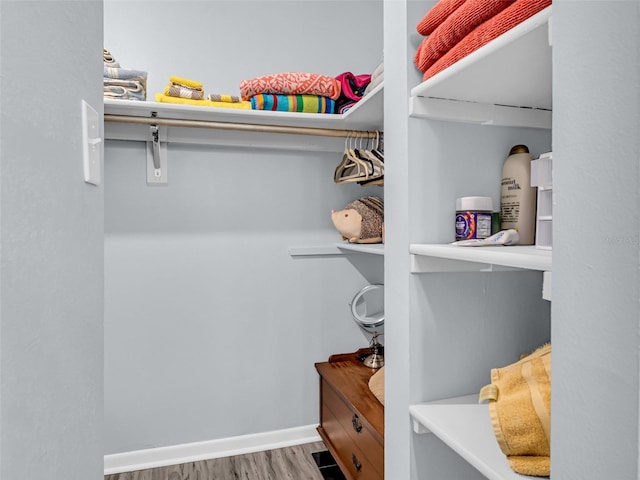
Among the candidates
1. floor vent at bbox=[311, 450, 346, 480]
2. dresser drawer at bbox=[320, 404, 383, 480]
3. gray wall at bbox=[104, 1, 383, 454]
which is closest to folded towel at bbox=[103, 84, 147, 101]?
gray wall at bbox=[104, 1, 383, 454]

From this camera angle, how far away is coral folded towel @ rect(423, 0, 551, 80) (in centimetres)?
68

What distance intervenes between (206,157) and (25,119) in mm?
1513

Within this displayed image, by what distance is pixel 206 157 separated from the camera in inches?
74.3

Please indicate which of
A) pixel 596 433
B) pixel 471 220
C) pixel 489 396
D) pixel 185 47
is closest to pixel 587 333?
pixel 596 433

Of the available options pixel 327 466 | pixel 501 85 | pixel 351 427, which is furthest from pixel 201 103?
pixel 327 466

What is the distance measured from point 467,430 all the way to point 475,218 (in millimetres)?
471

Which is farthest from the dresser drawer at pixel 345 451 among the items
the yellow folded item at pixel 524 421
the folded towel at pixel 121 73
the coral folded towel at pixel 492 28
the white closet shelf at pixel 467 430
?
the folded towel at pixel 121 73

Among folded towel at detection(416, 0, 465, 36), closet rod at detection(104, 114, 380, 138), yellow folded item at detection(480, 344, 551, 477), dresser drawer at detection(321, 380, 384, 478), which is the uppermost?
folded towel at detection(416, 0, 465, 36)

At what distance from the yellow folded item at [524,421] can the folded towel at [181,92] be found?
1.50 metres

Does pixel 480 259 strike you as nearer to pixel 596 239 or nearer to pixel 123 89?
pixel 596 239

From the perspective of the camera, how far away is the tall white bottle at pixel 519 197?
97 cm

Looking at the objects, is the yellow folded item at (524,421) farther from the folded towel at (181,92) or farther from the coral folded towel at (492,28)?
the folded towel at (181,92)

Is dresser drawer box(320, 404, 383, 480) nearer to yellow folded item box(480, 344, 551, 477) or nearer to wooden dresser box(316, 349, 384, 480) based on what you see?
wooden dresser box(316, 349, 384, 480)

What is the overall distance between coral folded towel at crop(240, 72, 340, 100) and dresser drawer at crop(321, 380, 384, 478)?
131 cm
